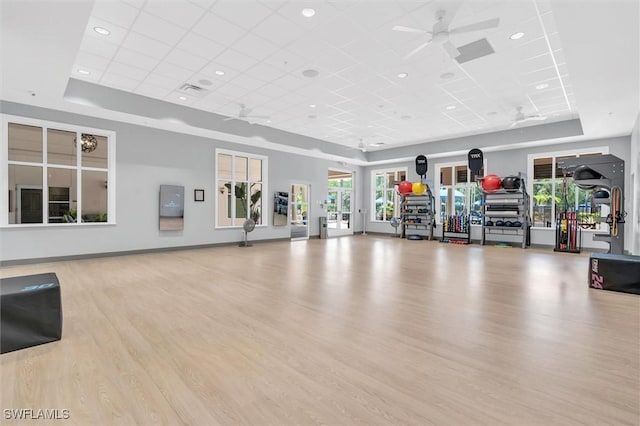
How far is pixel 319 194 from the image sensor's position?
12820 millimetres

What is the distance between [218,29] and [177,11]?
59 cm

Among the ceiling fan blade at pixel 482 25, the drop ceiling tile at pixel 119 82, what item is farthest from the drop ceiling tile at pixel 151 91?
the ceiling fan blade at pixel 482 25

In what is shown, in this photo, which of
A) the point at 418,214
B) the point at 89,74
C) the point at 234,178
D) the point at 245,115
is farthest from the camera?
the point at 418,214

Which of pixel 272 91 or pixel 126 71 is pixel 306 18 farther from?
pixel 126 71

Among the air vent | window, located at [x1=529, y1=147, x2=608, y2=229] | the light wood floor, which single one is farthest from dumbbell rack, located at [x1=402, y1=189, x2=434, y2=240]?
the air vent

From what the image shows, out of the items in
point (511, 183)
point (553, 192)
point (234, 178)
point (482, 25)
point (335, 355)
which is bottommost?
point (335, 355)

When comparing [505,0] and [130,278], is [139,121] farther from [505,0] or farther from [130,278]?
Answer: [505,0]

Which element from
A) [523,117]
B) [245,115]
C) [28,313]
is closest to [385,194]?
[523,117]

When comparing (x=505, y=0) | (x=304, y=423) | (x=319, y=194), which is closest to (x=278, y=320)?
(x=304, y=423)

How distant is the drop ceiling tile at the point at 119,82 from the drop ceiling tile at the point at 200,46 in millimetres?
2135

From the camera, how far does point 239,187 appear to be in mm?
10547

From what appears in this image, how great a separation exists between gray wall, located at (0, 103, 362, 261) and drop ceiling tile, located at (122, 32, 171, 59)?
3.34 m

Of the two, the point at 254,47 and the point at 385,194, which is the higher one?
the point at 254,47

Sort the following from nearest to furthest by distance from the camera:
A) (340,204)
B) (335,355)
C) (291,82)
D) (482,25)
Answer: (335,355)
(482,25)
(291,82)
(340,204)
